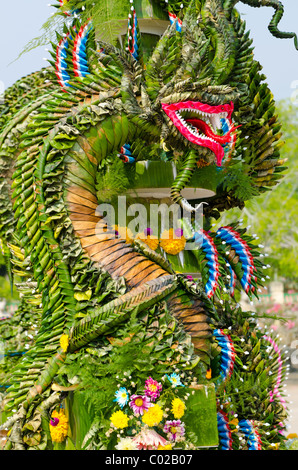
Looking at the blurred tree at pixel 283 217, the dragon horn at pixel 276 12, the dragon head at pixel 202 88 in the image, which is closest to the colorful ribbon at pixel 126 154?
the dragon head at pixel 202 88

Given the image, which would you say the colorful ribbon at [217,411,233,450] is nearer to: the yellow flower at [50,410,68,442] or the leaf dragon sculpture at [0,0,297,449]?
the leaf dragon sculpture at [0,0,297,449]

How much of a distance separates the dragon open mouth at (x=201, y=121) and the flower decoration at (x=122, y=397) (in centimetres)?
160

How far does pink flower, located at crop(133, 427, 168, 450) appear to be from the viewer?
3.17 m

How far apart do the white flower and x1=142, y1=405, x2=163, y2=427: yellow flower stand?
12cm

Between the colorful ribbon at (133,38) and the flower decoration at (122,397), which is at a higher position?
the colorful ribbon at (133,38)

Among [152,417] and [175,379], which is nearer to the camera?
[152,417]

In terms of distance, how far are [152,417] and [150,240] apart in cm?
146

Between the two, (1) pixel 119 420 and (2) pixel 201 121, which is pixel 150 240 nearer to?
(2) pixel 201 121

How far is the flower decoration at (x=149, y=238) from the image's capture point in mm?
4336

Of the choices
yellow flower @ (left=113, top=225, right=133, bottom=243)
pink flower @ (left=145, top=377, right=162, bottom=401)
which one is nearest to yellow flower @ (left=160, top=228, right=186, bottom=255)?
yellow flower @ (left=113, top=225, right=133, bottom=243)

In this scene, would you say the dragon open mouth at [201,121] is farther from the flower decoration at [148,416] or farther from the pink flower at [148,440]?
the pink flower at [148,440]

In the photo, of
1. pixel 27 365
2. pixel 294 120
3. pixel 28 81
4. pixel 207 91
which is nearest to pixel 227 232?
pixel 207 91

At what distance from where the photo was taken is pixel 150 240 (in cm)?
435

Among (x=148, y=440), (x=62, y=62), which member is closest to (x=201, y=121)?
(x=62, y=62)
